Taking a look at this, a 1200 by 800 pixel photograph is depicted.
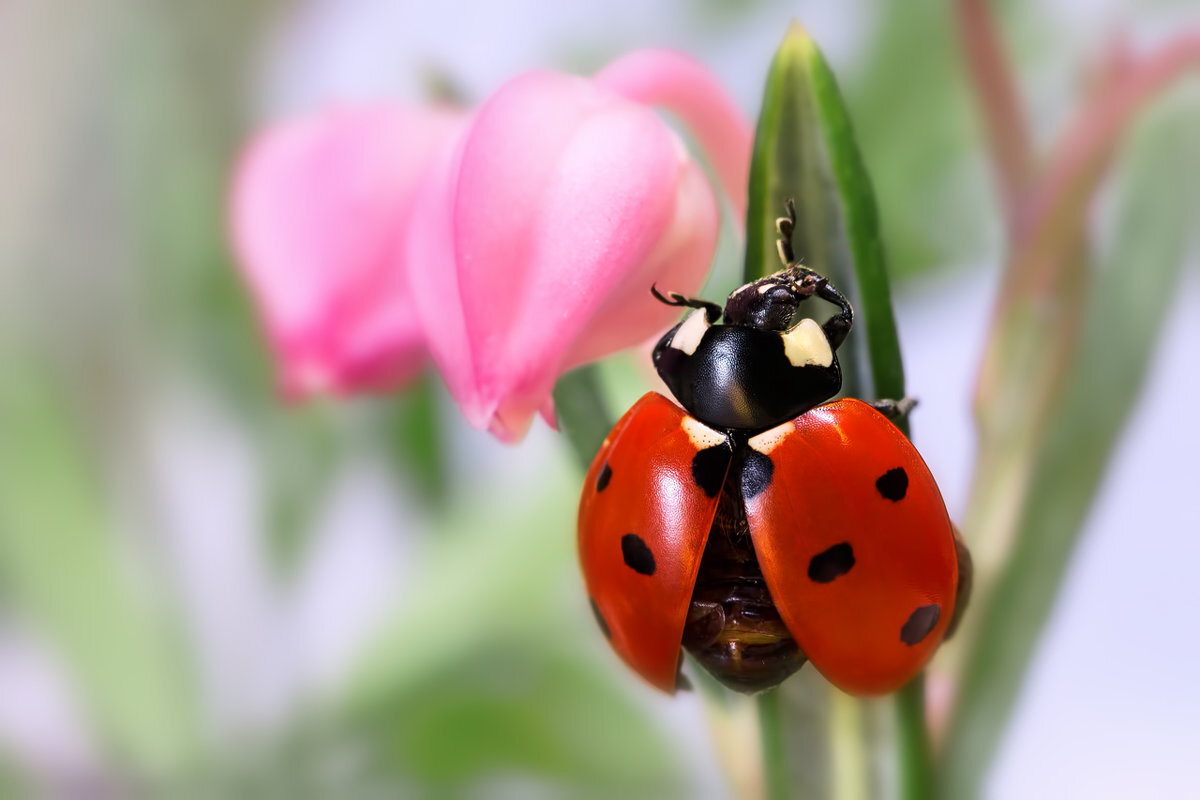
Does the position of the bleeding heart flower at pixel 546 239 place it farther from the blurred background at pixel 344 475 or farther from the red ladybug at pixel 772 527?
the blurred background at pixel 344 475

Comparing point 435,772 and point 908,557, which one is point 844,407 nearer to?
point 908,557

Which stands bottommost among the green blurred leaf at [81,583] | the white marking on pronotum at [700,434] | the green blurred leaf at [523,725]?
the green blurred leaf at [523,725]

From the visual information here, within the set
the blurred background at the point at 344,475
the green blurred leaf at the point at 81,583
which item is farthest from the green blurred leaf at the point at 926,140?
the green blurred leaf at the point at 81,583

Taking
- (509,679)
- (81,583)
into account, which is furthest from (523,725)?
(81,583)

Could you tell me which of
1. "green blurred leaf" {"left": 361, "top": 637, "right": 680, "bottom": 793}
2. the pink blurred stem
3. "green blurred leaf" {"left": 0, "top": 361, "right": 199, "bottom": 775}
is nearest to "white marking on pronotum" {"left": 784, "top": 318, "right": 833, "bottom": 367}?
the pink blurred stem

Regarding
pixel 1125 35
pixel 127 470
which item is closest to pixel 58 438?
pixel 127 470

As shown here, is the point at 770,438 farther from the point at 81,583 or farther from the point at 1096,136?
the point at 81,583

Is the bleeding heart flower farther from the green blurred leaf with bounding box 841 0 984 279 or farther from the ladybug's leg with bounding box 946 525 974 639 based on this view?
the green blurred leaf with bounding box 841 0 984 279
